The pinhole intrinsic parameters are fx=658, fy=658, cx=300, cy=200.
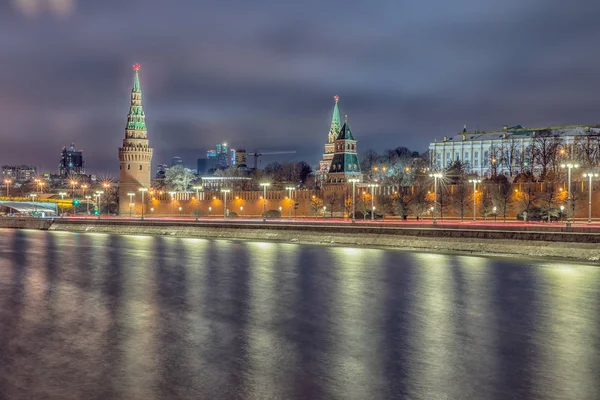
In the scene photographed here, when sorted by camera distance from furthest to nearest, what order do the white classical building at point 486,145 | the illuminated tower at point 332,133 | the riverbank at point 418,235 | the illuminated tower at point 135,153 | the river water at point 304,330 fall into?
the illuminated tower at point 332,133 → the white classical building at point 486,145 → the illuminated tower at point 135,153 → the riverbank at point 418,235 → the river water at point 304,330

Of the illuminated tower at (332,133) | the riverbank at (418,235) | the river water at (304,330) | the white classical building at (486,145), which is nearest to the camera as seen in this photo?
the river water at (304,330)

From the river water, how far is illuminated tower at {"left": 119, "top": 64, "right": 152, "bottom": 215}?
55.4 meters

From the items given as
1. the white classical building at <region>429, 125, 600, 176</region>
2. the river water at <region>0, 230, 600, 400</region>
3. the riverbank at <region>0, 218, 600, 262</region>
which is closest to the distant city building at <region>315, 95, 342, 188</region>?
the white classical building at <region>429, 125, 600, 176</region>

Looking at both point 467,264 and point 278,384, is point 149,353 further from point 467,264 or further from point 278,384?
point 467,264

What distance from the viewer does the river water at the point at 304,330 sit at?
34.2ft

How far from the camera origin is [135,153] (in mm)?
85062

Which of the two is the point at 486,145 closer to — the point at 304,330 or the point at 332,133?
the point at 332,133

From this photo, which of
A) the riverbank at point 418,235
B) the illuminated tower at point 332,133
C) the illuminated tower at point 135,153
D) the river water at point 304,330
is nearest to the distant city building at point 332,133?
the illuminated tower at point 332,133

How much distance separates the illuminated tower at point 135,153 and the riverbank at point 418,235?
30254 mm

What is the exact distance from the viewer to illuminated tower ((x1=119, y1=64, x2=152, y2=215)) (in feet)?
276

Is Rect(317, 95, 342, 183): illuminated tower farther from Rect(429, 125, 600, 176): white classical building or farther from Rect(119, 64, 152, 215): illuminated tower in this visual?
Rect(119, 64, 152, 215): illuminated tower

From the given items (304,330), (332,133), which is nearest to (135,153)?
(332,133)

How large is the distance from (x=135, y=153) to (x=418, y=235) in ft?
191

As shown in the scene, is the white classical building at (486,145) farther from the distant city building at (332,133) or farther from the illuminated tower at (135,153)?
the illuminated tower at (135,153)
